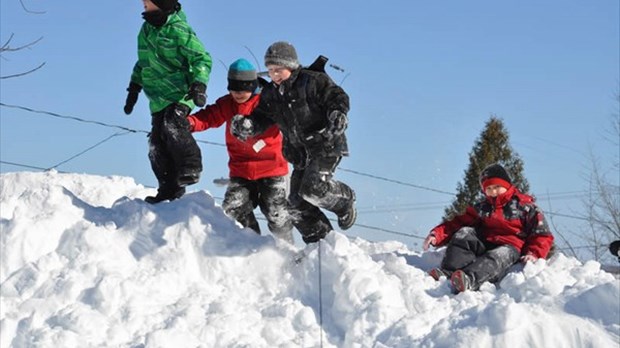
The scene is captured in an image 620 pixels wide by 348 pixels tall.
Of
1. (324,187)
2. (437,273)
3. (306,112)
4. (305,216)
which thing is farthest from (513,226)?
(306,112)

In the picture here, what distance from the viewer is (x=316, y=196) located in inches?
220

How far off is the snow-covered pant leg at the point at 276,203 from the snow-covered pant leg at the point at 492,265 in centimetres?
153

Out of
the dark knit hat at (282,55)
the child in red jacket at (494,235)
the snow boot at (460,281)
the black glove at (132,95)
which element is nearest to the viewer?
the snow boot at (460,281)

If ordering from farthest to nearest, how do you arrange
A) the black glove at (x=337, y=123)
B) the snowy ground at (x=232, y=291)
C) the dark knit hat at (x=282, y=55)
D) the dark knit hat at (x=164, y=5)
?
the dark knit hat at (x=164, y=5) < the dark knit hat at (x=282, y=55) < the black glove at (x=337, y=123) < the snowy ground at (x=232, y=291)

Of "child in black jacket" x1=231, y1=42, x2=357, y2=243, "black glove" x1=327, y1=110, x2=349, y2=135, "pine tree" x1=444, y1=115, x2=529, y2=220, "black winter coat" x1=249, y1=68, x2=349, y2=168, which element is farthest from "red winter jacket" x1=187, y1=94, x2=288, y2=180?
"pine tree" x1=444, y1=115, x2=529, y2=220

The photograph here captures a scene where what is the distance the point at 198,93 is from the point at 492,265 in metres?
2.36

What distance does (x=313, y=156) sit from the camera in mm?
5746

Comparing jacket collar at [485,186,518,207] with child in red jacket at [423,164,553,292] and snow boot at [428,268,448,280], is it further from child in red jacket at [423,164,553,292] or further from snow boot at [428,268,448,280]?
snow boot at [428,268,448,280]

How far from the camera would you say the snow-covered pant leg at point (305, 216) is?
19.4ft

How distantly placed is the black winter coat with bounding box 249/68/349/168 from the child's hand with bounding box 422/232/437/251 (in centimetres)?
82

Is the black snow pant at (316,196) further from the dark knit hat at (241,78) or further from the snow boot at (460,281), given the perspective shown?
the snow boot at (460,281)

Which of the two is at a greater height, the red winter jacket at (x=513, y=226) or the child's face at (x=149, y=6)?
the child's face at (x=149, y=6)

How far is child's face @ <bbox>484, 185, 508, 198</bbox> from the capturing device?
562 centimetres

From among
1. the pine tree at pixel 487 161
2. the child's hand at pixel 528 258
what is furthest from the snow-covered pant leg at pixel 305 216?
the pine tree at pixel 487 161
